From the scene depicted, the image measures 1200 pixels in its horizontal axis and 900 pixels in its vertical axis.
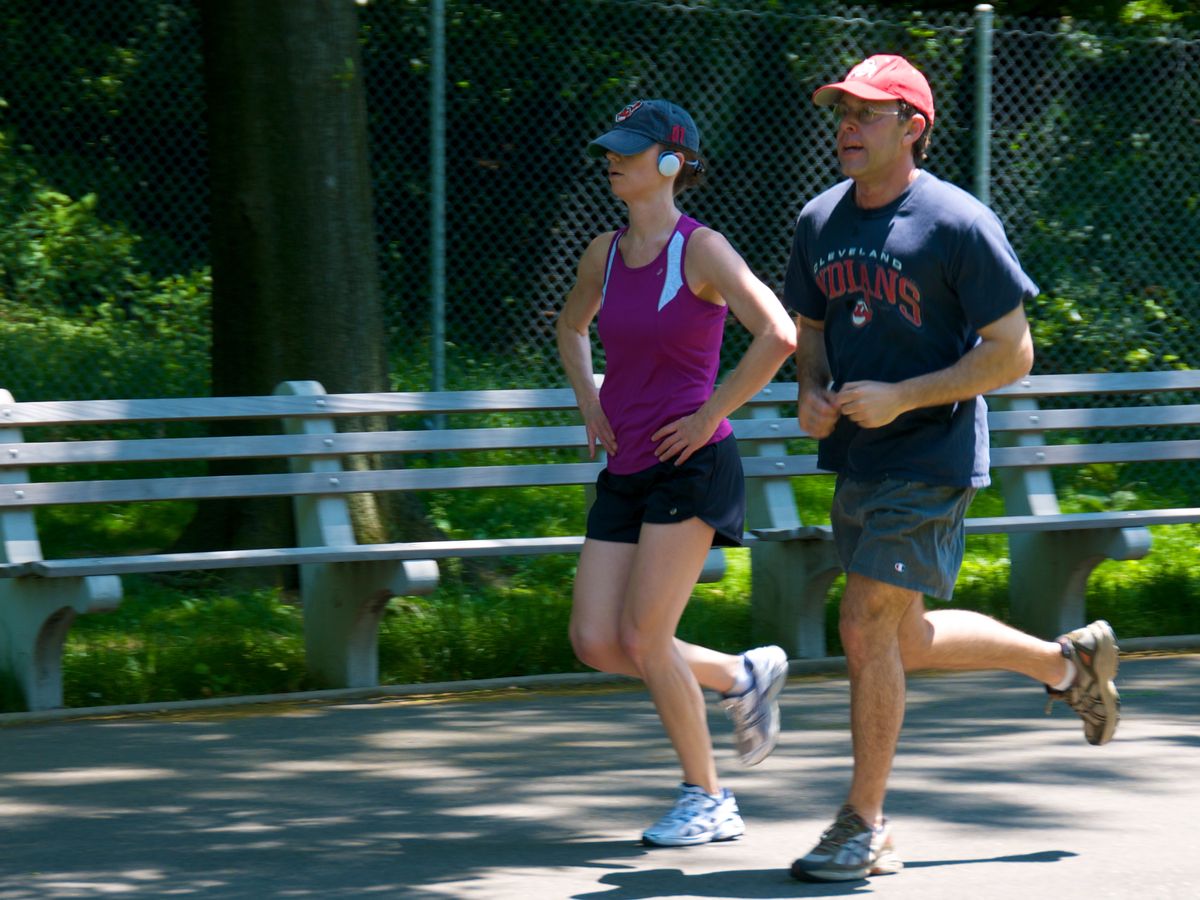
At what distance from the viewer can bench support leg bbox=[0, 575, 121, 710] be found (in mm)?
6477

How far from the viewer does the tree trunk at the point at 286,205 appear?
8031 mm

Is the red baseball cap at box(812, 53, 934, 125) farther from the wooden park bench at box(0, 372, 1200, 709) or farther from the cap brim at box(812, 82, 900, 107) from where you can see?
the wooden park bench at box(0, 372, 1200, 709)

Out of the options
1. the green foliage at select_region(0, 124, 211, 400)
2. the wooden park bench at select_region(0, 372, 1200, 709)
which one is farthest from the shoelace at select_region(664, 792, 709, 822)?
the green foliage at select_region(0, 124, 211, 400)

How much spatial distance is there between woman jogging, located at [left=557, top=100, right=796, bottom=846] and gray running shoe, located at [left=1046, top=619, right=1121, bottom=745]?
1.03 metres

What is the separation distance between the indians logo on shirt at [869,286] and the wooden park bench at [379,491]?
2402 millimetres

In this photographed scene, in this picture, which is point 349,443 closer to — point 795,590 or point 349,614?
point 349,614

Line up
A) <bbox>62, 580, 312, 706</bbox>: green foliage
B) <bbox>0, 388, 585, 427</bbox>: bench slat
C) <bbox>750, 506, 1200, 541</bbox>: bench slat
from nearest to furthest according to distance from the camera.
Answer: <bbox>0, 388, 585, 427</bbox>: bench slat
<bbox>62, 580, 312, 706</bbox>: green foliage
<bbox>750, 506, 1200, 541</bbox>: bench slat

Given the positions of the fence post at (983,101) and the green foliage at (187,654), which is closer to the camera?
the green foliage at (187,654)

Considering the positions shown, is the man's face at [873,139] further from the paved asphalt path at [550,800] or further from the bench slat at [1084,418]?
the bench slat at [1084,418]

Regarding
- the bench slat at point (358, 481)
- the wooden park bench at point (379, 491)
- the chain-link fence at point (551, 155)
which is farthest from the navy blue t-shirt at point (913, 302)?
the chain-link fence at point (551, 155)

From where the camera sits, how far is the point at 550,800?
5578 mm

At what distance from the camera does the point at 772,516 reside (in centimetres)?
760

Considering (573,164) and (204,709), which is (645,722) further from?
(573,164)

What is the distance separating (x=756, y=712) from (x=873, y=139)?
161 centimetres
